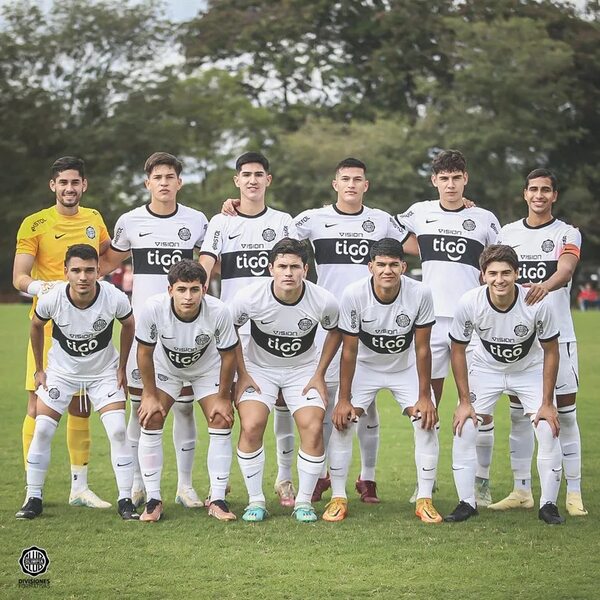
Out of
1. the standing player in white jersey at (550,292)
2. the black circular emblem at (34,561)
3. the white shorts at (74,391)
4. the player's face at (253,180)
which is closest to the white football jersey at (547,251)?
the standing player in white jersey at (550,292)

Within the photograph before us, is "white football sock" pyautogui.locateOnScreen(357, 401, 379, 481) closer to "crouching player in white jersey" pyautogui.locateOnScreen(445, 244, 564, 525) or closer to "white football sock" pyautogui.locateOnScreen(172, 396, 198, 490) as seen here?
"crouching player in white jersey" pyautogui.locateOnScreen(445, 244, 564, 525)

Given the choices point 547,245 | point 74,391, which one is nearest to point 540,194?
point 547,245

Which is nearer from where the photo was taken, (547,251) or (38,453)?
(38,453)

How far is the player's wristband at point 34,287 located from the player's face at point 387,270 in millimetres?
2156

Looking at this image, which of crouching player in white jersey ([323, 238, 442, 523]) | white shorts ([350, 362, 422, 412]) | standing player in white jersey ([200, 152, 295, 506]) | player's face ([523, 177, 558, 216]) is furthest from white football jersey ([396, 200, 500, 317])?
standing player in white jersey ([200, 152, 295, 506])

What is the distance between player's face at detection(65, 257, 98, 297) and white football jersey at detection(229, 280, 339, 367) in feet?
2.94

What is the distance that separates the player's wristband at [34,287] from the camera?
662 cm

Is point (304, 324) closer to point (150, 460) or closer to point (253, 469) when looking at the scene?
point (253, 469)

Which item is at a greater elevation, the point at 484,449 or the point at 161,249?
the point at 161,249

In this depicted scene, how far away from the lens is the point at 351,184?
7.05 metres

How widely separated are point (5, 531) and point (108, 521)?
24.5 inches

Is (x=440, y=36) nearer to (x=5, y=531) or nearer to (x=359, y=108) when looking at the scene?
(x=359, y=108)

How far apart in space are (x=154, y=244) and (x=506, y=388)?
2.54 m

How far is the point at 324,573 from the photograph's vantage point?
5160mm
